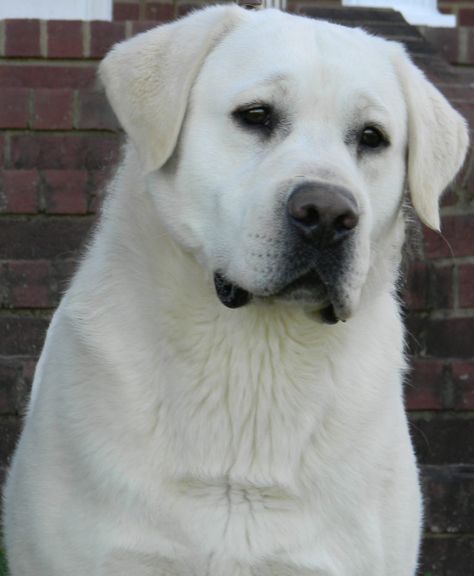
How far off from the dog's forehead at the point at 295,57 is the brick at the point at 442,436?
1944mm

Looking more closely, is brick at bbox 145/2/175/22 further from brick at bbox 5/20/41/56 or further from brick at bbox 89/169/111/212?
brick at bbox 89/169/111/212

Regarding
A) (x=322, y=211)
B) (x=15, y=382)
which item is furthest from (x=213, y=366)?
(x=15, y=382)

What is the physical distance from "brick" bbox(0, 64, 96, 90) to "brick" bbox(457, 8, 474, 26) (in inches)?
116

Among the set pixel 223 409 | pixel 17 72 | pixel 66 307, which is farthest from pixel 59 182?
pixel 223 409

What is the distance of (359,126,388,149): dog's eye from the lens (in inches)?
143

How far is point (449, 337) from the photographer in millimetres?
5426

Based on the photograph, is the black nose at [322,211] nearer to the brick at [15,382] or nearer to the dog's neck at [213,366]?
the dog's neck at [213,366]

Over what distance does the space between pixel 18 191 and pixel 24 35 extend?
792mm

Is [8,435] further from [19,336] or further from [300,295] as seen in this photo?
[300,295]

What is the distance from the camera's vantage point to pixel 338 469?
12.0ft

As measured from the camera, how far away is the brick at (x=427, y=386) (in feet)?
17.6

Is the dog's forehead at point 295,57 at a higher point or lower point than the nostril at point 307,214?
higher

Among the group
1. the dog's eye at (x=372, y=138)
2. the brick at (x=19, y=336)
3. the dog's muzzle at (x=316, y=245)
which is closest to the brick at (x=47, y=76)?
the brick at (x=19, y=336)

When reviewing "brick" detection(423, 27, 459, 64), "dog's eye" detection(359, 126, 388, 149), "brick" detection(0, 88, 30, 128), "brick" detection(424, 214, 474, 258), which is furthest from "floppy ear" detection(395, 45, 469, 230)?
"brick" detection(423, 27, 459, 64)
